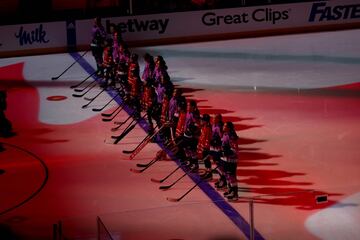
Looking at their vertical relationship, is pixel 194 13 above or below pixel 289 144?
above

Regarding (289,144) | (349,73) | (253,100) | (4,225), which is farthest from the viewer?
(349,73)

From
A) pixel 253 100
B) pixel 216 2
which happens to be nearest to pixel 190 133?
pixel 253 100

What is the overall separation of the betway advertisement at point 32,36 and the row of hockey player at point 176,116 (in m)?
3.52

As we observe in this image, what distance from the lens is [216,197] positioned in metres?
10.6

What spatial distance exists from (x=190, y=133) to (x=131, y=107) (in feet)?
10.1

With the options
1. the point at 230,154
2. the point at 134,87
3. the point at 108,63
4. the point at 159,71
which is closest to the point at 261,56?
the point at 108,63

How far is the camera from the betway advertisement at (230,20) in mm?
19781

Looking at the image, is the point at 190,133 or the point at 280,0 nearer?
the point at 190,133

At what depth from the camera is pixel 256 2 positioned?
20.5 metres

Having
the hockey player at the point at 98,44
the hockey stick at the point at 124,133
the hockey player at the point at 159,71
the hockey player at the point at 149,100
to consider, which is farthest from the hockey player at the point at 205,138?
the hockey player at the point at 98,44

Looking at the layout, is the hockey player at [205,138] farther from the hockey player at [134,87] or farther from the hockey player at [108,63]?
the hockey player at [108,63]

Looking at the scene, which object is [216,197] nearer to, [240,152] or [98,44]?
[240,152]

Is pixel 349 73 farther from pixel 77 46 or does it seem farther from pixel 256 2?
pixel 77 46

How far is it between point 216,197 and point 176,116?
66.5 inches
